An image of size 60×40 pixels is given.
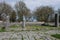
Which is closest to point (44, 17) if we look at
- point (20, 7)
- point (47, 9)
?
point (47, 9)

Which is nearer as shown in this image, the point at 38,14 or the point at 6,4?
the point at 6,4

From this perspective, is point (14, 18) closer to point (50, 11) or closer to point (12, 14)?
point (12, 14)

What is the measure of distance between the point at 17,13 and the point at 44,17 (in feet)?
33.8

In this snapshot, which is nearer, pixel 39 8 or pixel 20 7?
pixel 20 7

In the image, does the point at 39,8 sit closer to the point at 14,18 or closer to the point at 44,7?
the point at 44,7

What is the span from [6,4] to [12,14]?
5.03m

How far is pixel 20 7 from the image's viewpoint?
188ft

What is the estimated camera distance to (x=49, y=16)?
6278cm

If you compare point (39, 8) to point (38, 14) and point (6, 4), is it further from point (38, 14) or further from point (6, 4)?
point (6, 4)

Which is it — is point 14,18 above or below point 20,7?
below

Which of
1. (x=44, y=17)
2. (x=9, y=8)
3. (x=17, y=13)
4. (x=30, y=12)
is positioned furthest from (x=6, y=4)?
(x=44, y=17)

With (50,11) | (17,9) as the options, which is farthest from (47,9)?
(17,9)

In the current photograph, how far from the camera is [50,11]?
61.0 metres

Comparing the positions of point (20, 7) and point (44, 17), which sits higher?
point (20, 7)
